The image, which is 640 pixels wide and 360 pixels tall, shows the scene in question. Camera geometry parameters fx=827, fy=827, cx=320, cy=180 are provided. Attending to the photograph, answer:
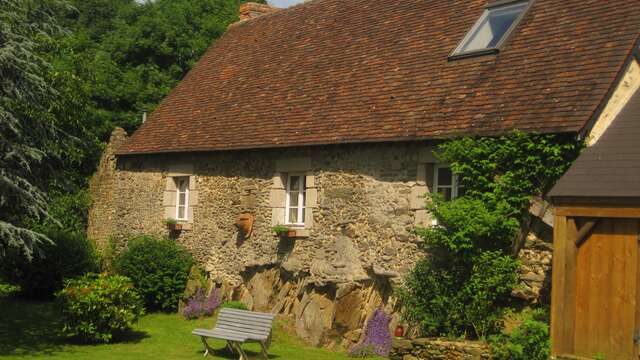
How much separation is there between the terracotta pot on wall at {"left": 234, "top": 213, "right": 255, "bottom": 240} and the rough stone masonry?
0.32 feet

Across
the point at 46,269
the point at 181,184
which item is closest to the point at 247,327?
the point at 181,184

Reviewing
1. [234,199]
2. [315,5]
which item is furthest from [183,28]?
[234,199]

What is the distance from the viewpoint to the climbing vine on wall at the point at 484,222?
11.0 metres

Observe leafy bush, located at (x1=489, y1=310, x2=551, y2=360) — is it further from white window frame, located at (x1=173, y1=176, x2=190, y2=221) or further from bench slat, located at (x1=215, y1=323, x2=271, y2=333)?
white window frame, located at (x1=173, y1=176, x2=190, y2=221)

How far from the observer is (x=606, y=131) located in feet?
35.9

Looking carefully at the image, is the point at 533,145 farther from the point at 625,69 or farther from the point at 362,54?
the point at 362,54

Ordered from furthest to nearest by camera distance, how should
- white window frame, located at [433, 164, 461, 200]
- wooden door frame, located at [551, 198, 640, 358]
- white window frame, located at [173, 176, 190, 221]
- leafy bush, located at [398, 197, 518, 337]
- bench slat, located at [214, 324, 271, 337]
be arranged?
white window frame, located at [173, 176, 190, 221]
white window frame, located at [433, 164, 461, 200]
bench slat, located at [214, 324, 271, 337]
leafy bush, located at [398, 197, 518, 337]
wooden door frame, located at [551, 198, 640, 358]

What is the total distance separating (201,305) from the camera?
16.6 m

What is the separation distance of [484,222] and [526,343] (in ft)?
5.81

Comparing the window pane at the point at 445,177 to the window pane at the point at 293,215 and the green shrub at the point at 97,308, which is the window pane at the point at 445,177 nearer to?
the window pane at the point at 293,215

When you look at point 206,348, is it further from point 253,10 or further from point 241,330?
point 253,10

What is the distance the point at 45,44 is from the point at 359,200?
18.9 ft

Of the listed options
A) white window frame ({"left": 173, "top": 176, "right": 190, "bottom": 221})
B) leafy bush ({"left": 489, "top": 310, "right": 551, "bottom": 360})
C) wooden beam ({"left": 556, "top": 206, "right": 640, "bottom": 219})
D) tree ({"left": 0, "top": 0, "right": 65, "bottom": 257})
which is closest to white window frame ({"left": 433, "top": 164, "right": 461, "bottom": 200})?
wooden beam ({"left": 556, "top": 206, "right": 640, "bottom": 219})

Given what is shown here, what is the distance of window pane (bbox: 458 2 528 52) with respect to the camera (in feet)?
44.9
